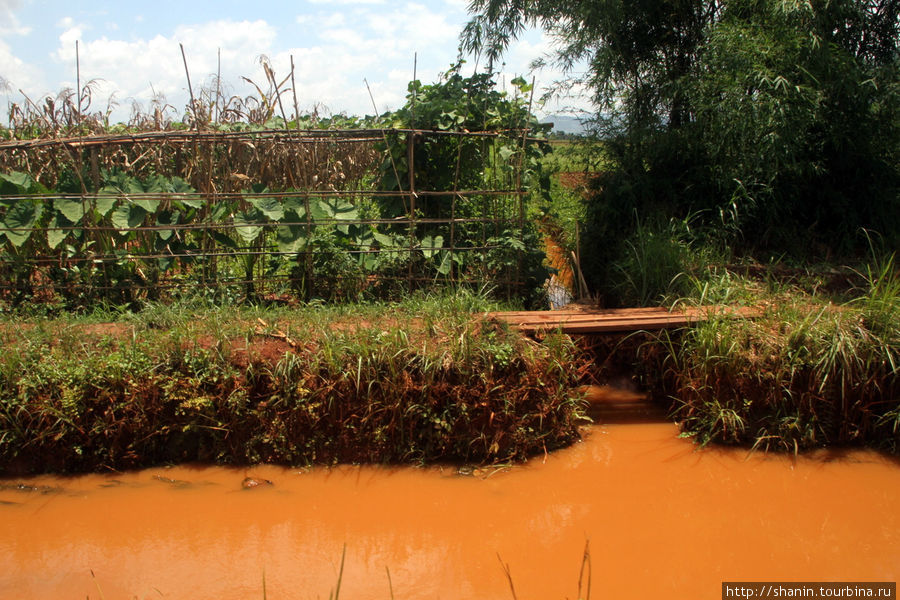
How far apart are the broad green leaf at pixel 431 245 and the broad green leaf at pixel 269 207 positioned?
1.15 m

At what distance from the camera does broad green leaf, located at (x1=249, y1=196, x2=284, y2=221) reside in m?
5.18

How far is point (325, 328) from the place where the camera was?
166 inches

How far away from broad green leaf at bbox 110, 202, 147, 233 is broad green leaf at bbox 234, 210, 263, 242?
70cm

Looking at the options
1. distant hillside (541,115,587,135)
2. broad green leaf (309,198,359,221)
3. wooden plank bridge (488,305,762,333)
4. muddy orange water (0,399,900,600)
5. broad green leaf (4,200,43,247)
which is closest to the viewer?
muddy orange water (0,399,900,600)

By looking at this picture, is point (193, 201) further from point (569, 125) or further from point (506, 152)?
point (569, 125)

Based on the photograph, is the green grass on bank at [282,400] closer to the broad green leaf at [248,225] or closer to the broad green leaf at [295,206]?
the broad green leaf at [248,225]

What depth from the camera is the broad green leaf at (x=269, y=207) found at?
5180 millimetres

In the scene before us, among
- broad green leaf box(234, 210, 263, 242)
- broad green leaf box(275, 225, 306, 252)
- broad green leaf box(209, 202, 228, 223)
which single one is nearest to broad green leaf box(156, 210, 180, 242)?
broad green leaf box(209, 202, 228, 223)

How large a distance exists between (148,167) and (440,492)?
12.1ft

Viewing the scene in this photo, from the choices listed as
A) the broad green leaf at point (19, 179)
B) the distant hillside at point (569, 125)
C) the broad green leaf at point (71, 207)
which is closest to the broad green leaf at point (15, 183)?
the broad green leaf at point (19, 179)

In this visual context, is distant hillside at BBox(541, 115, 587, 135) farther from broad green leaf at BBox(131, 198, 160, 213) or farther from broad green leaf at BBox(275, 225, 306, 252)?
broad green leaf at BBox(131, 198, 160, 213)

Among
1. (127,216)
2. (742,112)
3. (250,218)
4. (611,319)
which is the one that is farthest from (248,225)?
(742,112)

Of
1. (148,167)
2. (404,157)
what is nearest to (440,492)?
(404,157)

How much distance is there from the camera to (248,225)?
515cm
